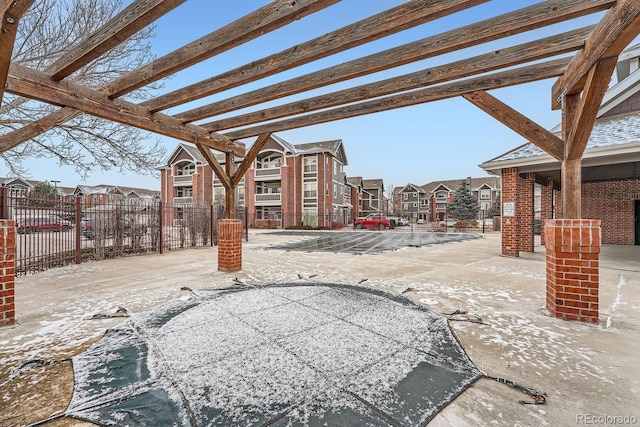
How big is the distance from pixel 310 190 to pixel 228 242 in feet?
73.3

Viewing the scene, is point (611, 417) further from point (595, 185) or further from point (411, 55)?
point (595, 185)

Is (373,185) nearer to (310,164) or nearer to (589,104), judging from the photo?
(310,164)

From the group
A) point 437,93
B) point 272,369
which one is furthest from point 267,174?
point 272,369

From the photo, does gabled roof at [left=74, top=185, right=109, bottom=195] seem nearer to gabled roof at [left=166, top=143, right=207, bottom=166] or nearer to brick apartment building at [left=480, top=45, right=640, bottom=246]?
gabled roof at [left=166, top=143, right=207, bottom=166]

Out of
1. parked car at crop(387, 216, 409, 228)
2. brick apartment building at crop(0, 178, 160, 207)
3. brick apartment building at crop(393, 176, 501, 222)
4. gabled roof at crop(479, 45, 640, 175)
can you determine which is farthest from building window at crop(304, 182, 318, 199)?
brick apartment building at crop(393, 176, 501, 222)

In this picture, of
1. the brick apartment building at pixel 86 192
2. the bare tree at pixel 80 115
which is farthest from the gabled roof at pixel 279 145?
the bare tree at pixel 80 115

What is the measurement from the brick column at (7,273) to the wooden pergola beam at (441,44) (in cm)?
359

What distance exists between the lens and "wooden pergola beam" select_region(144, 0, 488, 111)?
2564 millimetres

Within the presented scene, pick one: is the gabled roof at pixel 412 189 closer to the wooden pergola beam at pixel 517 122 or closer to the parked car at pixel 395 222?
the parked car at pixel 395 222

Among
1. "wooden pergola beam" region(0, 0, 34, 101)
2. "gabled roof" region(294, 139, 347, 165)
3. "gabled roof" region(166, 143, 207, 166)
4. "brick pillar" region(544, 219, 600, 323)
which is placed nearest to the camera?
"wooden pergola beam" region(0, 0, 34, 101)

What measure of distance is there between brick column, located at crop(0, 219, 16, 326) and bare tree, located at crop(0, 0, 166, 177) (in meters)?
3.62

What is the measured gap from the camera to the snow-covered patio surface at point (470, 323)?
6.30ft

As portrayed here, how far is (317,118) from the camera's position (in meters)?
5.27

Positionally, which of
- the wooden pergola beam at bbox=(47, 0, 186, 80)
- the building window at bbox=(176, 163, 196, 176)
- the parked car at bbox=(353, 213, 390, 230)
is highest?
the building window at bbox=(176, 163, 196, 176)
